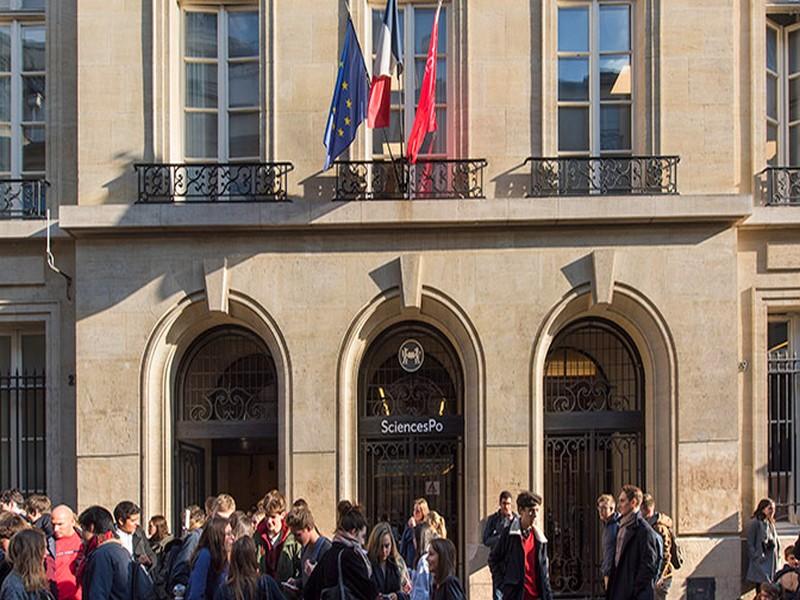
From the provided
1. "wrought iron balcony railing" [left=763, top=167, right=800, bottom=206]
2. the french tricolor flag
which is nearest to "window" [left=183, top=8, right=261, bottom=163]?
the french tricolor flag

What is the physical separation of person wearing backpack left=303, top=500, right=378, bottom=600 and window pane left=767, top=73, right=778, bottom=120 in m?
10.1

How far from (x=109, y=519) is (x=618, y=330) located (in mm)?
8573

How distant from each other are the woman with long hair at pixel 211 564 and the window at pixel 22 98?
29.0 ft

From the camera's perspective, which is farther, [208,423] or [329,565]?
[208,423]

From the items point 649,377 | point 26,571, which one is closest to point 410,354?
point 649,377

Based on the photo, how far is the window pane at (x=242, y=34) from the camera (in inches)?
612

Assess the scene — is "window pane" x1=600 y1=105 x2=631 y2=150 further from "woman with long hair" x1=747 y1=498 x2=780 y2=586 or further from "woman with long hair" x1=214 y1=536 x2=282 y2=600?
"woman with long hair" x1=214 y1=536 x2=282 y2=600

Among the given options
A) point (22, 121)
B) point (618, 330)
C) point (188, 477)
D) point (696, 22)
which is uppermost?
point (696, 22)

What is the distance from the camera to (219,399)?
1572 centimetres

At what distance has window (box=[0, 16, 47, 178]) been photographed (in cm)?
1595

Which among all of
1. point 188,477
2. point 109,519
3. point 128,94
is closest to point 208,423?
point 188,477

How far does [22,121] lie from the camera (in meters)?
16.0

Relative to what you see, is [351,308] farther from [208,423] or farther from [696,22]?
[696,22]

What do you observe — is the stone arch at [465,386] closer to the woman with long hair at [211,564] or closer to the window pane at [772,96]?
the window pane at [772,96]
